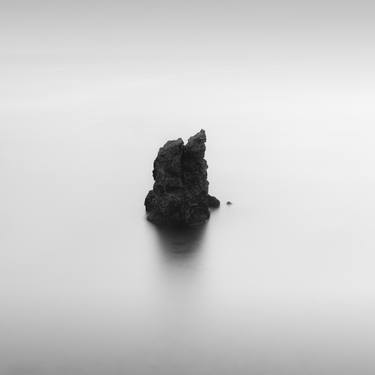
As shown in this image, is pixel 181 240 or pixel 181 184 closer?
pixel 181 240

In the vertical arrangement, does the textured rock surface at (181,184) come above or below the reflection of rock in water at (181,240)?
above

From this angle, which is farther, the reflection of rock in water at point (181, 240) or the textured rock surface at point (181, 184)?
the textured rock surface at point (181, 184)

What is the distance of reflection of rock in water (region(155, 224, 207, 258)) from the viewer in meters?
73.3

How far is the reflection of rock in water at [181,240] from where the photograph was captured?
73312 millimetres

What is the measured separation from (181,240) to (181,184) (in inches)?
254

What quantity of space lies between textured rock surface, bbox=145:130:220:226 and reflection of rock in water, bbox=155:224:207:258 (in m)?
1.60

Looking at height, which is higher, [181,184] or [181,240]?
[181,184]

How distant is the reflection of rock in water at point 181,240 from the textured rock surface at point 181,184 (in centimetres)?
160

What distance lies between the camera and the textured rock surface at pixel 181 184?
3113 inches

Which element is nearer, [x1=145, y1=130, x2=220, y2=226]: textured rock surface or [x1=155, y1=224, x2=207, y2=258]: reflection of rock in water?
[x1=155, y1=224, x2=207, y2=258]: reflection of rock in water

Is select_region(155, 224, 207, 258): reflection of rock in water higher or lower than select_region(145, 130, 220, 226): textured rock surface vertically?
lower

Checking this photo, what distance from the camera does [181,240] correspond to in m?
75.9

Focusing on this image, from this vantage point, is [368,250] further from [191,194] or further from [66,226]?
[66,226]

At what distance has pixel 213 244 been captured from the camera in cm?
7525
